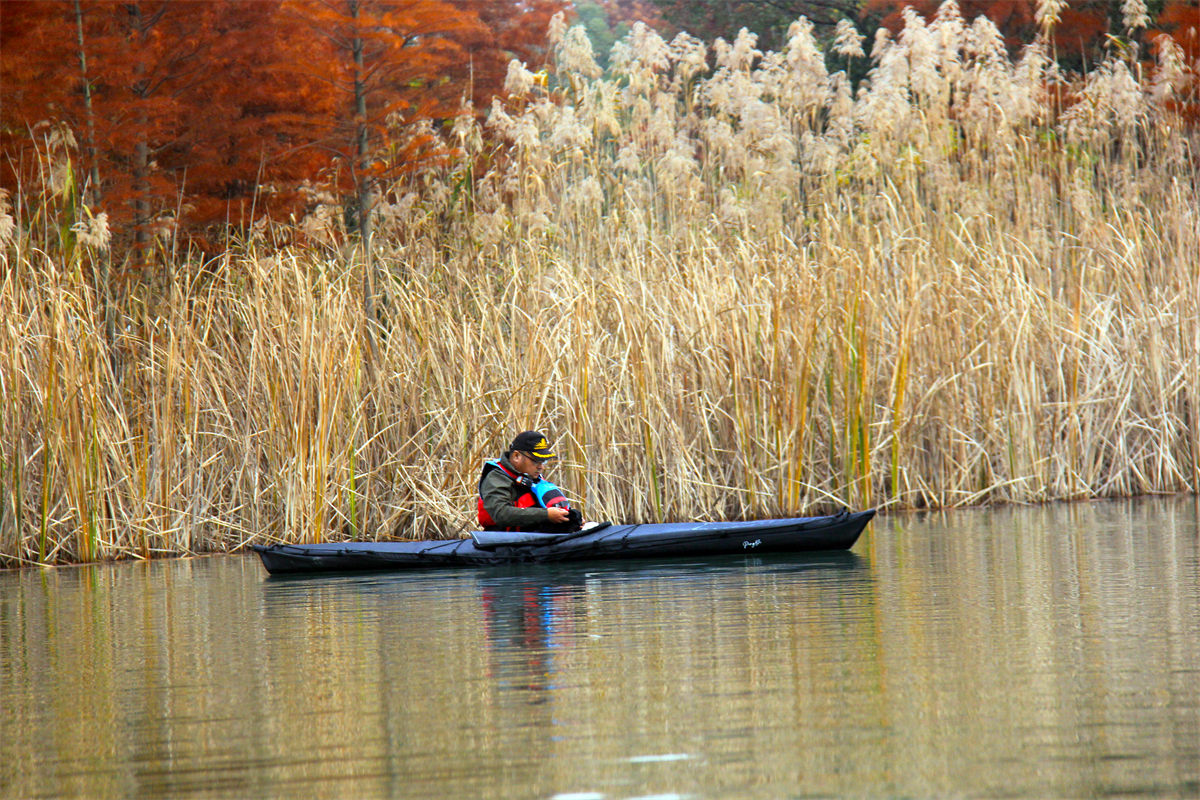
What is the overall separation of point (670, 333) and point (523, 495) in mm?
1513

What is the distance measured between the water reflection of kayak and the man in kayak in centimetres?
12

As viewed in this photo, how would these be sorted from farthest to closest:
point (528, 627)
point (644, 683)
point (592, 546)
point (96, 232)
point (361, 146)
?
1. point (361, 146)
2. point (96, 232)
3. point (592, 546)
4. point (528, 627)
5. point (644, 683)

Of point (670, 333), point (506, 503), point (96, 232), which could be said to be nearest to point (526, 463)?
point (506, 503)

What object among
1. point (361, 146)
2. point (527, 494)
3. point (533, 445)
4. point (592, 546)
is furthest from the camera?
point (361, 146)

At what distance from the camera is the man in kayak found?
8.23m

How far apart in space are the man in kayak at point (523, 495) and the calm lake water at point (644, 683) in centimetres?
66

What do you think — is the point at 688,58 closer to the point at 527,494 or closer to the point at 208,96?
the point at 208,96

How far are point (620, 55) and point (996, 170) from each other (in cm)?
312

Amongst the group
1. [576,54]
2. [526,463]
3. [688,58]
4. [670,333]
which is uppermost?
[688,58]

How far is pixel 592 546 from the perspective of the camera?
8.10 meters

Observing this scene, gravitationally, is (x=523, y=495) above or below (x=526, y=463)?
below

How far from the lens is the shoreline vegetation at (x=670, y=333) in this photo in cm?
909

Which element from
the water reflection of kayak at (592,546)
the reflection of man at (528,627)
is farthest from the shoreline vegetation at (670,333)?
the reflection of man at (528,627)

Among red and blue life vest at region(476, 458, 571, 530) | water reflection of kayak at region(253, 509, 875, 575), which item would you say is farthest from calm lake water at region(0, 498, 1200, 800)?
red and blue life vest at region(476, 458, 571, 530)
